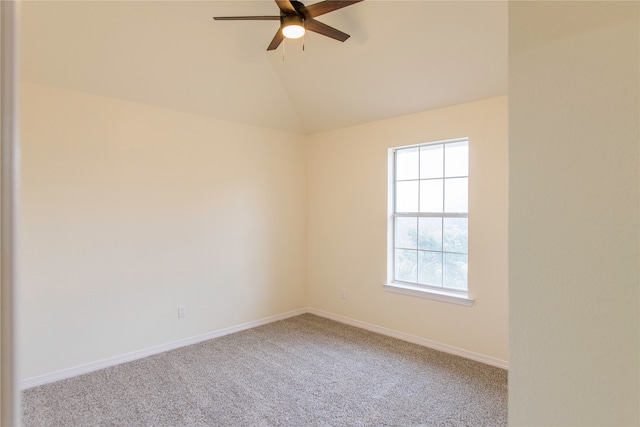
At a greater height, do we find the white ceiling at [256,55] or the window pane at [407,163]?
the white ceiling at [256,55]

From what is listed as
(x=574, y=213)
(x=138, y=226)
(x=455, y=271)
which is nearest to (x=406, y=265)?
(x=455, y=271)

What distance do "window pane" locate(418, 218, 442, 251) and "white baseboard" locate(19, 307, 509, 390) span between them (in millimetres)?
941

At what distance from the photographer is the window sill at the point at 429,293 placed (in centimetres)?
329

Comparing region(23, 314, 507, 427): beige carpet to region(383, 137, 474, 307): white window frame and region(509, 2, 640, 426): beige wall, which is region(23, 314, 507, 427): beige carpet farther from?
region(509, 2, 640, 426): beige wall

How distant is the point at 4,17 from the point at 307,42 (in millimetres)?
3070

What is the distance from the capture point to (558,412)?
717 mm

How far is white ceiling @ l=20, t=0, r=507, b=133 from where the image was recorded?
255cm

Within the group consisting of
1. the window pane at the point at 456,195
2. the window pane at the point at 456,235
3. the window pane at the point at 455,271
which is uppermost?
the window pane at the point at 456,195

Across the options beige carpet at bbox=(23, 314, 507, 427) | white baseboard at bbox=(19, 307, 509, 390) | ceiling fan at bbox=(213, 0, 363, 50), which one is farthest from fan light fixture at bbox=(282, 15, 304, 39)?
white baseboard at bbox=(19, 307, 509, 390)

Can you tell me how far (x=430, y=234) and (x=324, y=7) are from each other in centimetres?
236

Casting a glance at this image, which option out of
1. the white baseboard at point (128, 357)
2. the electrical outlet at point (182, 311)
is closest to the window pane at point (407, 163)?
the white baseboard at point (128, 357)

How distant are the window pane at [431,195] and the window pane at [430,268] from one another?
46cm

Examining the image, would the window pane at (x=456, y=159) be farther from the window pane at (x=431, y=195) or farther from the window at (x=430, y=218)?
the window pane at (x=431, y=195)

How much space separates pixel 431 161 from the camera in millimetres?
3625
